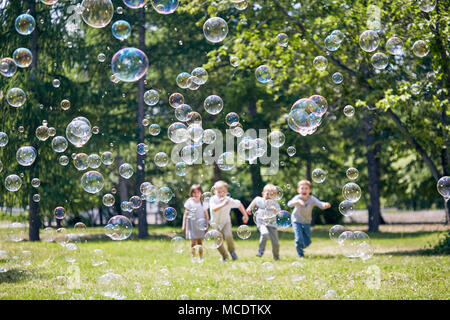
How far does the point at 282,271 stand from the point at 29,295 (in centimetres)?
377

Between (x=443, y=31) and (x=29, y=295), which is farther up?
(x=443, y=31)

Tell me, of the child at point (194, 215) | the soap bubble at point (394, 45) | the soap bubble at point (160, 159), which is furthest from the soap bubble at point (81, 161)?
the soap bubble at point (394, 45)

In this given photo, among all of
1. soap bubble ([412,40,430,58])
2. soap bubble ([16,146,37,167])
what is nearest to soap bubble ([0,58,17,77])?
soap bubble ([16,146,37,167])

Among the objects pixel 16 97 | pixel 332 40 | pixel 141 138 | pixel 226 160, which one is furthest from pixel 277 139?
pixel 141 138

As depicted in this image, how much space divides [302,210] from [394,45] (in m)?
3.38

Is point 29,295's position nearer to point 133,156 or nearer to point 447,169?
point 447,169

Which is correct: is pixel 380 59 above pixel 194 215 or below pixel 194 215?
above

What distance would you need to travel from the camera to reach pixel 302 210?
956cm

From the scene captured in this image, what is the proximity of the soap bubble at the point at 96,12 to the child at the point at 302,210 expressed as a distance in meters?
4.47

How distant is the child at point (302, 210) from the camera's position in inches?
368

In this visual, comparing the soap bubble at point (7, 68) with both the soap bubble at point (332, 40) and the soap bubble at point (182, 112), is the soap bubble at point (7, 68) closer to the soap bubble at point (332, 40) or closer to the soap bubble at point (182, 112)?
the soap bubble at point (182, 112)

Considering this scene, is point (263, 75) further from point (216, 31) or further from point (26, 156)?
point (26, 156)

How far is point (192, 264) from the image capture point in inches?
358
